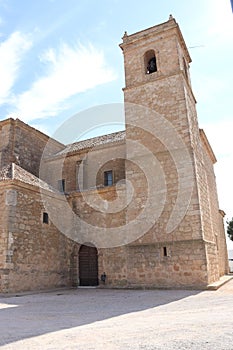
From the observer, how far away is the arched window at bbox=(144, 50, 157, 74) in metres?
13.6

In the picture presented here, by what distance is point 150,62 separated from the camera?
45.5 ft

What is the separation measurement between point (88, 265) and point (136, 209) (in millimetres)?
3207

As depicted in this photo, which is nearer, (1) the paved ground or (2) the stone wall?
(1) the paved ground

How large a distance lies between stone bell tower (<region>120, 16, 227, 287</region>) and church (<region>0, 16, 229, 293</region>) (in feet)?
0.12

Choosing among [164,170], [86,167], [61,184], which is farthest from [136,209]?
[61,184]

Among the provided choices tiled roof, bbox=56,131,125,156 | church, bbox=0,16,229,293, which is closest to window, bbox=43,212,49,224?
church, bbox=0,16,229,293

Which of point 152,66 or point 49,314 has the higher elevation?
point 152,66

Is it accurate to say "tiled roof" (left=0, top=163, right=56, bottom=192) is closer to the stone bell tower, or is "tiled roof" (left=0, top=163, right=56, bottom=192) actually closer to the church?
the church

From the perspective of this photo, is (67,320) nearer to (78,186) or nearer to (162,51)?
(78,186)

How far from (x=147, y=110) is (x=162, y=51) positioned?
2.89 meters

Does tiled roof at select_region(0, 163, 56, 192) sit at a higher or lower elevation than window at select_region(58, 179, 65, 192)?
lower

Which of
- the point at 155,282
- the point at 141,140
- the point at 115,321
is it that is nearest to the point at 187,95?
the point at 141,140

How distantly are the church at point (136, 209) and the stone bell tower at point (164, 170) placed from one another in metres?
0.04

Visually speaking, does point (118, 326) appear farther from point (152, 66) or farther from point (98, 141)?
point (98, 141)
